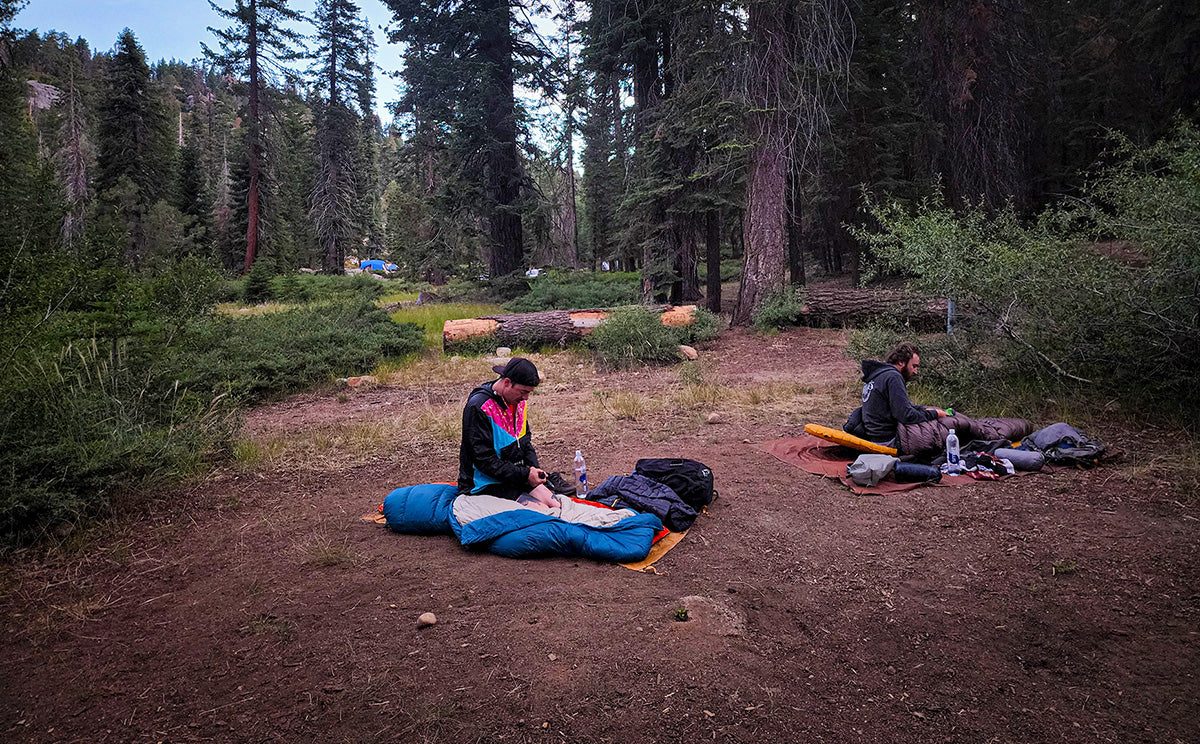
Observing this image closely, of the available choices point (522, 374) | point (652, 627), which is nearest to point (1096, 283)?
point (522, 374)

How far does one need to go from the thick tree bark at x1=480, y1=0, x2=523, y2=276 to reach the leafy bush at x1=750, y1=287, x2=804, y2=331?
810 cm

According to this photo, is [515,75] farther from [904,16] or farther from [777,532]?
[777,532]

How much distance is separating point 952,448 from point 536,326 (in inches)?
351

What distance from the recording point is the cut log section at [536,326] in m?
12.4

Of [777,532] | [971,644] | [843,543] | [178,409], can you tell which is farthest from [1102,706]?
[178,409]

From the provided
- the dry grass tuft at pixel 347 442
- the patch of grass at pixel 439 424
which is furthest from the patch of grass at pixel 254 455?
the patch of grass at pixel 439 424

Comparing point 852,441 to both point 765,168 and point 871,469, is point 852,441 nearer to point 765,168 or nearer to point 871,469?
point 871,469

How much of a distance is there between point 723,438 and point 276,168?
1083 inches

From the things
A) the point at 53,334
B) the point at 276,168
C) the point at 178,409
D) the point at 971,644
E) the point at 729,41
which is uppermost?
the point at 276,168

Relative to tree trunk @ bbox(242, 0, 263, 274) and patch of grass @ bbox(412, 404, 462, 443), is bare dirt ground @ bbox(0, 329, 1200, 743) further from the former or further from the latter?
tree trunk @ bbox(242, 0, 263, 274)

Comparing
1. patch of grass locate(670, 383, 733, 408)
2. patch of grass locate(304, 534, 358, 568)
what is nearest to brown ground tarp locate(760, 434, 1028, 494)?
patch of grass locate(670, 383, 733, 408)

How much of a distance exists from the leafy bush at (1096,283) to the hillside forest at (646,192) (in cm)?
3

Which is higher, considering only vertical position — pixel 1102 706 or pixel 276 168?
pixel 276 168

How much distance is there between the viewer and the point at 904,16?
58.3ft
